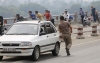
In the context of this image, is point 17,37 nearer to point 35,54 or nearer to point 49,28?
point 35,54

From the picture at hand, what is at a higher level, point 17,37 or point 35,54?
point 17,37

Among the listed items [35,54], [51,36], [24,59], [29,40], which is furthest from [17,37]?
[51,36]

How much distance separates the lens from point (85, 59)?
14.7 m

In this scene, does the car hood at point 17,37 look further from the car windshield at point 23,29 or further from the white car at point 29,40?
the car windshield at point 23,29

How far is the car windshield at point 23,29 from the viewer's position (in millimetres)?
14516

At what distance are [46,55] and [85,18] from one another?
24.9 meters

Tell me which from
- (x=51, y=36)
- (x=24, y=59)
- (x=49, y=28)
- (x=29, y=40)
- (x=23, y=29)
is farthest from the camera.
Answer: (x=49, y=28)

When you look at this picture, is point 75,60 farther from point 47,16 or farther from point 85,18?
point 85,18

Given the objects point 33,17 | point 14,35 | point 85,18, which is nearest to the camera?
point 14,35

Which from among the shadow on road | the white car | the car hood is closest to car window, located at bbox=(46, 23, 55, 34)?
the white car

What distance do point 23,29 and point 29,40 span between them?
135 cm

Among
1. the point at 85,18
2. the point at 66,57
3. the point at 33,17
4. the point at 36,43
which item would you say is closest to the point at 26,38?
the point at 36,43

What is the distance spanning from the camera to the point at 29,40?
13508 millimetres

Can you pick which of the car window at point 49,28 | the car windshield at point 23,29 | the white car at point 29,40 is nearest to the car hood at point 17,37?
the white car at point 29,40
